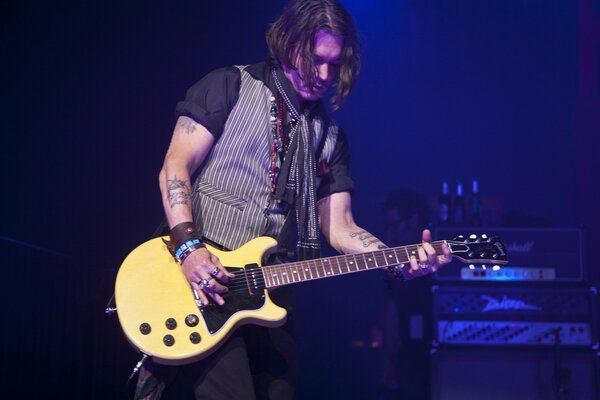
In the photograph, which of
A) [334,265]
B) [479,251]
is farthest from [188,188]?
[479,251]

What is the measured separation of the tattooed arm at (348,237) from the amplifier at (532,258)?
168 centimetres

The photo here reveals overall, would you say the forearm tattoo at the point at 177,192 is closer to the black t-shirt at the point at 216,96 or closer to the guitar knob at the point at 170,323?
the black t-shirt at the point at 216,96

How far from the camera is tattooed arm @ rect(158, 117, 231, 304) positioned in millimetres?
2574

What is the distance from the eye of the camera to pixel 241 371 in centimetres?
260

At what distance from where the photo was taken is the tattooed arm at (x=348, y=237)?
3.02 m

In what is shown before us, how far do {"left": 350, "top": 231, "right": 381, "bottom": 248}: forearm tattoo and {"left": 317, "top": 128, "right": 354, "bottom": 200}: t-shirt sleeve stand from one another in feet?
0.73

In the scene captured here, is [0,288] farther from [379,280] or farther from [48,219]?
[379,280]

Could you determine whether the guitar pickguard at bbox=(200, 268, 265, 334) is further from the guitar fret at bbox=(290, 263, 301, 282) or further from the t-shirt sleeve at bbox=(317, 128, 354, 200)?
the t-shirt sleeve at bbox=(317, 128, 354, 200)

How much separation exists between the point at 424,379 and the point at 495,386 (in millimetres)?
1735

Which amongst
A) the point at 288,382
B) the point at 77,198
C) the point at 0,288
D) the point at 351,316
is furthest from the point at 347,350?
the point at 288,382

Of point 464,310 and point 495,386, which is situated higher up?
point 464,310

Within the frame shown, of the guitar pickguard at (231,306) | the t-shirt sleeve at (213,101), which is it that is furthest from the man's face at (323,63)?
the guitar pickguard at (231,306)

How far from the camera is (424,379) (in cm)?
633

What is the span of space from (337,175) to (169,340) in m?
1.21
